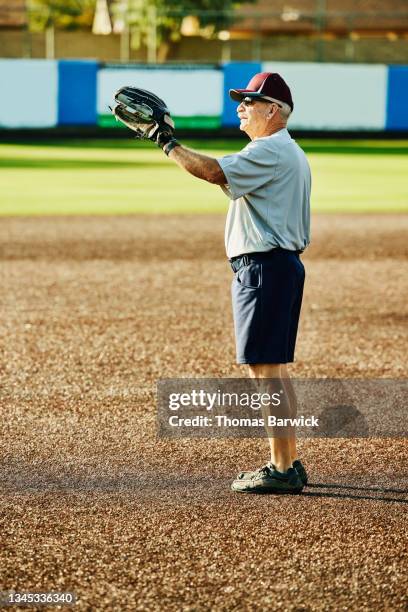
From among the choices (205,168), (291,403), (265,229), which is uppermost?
(205,168)

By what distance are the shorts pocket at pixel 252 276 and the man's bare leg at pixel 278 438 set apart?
388 millimetres

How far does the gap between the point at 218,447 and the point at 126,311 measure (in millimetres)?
3858

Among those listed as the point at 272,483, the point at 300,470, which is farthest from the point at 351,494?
the point at 272,483

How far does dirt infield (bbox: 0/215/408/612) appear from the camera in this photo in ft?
13.6

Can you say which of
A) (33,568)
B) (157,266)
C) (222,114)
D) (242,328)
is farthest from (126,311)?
(222,114)

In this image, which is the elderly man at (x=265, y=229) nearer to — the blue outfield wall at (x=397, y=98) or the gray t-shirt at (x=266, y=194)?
the gray t-shirt at (x=266, y=194)

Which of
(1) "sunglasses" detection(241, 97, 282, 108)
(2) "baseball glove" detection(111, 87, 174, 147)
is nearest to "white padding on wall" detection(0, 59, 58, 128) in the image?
(2) "baseball glove" detection(111, 87, 174, 147)

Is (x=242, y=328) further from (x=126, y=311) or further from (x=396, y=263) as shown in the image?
(x=396, y=263)

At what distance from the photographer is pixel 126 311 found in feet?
31.6

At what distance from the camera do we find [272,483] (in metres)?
5.16

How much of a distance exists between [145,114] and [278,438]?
1.68 metres

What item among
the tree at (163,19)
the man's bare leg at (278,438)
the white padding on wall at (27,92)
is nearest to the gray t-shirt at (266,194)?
the man's bare leg at (278,438)

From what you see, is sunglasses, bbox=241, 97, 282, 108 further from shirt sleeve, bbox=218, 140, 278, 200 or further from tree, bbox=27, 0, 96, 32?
tree, bbox=27, 0, 96, 32

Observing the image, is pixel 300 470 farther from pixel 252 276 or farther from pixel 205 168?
pixel 205 168
